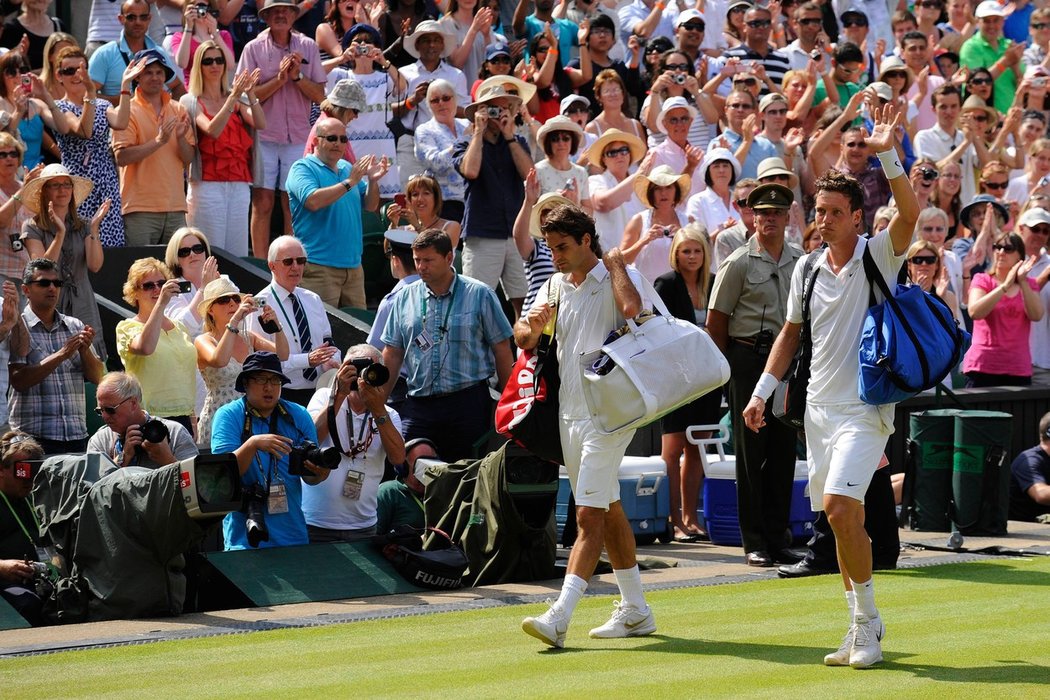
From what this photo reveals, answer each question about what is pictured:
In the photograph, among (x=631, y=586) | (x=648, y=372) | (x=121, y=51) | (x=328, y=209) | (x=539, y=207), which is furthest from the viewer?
(x=121, y=51)

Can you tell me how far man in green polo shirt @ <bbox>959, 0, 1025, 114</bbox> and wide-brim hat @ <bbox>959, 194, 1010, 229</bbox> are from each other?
4049 mm

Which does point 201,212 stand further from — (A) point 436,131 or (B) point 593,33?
(B) point 593,33

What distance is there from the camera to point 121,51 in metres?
13.9

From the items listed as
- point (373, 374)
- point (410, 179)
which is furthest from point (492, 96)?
point (373, 374)

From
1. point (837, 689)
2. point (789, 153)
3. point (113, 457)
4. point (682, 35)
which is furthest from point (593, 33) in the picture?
point (837, 689)

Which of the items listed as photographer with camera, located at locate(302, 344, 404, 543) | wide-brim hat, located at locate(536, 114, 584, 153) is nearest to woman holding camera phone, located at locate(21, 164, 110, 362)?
photographer with camera, located at locate(302, 344, 404, 543)

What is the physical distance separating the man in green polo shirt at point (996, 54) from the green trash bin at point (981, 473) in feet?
28.4

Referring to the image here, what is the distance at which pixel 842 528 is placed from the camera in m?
7.10

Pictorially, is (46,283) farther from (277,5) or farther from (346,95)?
(277,5)

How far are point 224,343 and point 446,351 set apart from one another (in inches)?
55.1

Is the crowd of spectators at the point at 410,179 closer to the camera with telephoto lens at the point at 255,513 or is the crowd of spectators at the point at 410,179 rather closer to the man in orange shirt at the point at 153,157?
the man in orange shirt at the point at 153,157

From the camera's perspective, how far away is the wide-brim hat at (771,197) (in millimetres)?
10594

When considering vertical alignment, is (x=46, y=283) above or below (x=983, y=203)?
below

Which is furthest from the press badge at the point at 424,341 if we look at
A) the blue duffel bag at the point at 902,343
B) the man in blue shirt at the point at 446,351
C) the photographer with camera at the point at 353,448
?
the blue duffel bag at the point at 902,343
